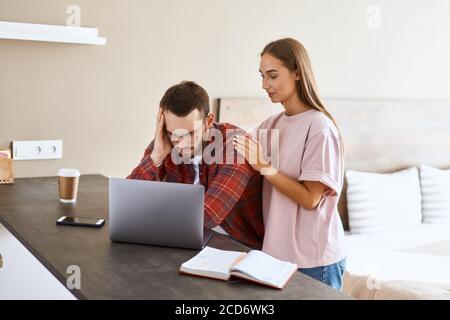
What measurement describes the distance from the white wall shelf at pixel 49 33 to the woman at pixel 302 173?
97cm

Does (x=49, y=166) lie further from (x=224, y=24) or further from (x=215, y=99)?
(x=224, y=24)

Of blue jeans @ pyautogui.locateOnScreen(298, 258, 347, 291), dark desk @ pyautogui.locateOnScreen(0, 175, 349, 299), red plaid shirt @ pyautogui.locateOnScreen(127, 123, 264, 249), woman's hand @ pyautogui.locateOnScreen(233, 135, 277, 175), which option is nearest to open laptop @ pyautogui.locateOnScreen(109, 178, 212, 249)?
dark desk @ pyautogui.locateOnScreen(0, 175, 349, 299)

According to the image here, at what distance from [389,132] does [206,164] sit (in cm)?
197

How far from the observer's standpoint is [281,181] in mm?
2064

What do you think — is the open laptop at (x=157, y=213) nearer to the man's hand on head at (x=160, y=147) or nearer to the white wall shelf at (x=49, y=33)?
the man's hand on head at (x=160, y=147)

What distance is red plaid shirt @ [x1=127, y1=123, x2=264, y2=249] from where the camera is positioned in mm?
2049

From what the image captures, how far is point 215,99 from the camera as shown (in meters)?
3.27

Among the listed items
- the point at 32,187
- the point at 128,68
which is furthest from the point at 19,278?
the point at 128,68

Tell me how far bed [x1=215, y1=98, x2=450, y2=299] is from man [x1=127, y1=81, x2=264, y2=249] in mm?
839

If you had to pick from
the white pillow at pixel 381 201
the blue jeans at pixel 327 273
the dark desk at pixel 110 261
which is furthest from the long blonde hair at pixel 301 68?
the white pillow at pixel 381 201

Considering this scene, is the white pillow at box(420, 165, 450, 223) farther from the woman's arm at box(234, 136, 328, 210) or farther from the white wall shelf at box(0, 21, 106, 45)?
the white wall shelf at box(0, 21, 106, 45)

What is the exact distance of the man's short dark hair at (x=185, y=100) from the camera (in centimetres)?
209

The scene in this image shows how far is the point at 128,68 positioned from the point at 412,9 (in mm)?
1800

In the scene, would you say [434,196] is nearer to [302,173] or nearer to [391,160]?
[391,160]
